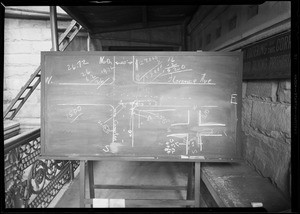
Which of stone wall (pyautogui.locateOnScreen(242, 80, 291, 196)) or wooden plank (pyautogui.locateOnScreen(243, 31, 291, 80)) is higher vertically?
wooden plank (pyautogui.locateOnScreen(243, 31, 291, 80))

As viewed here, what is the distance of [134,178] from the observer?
3676 mm

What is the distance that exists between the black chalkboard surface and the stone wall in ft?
0.93

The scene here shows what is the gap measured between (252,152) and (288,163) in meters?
0.73

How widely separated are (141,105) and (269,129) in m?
1.14

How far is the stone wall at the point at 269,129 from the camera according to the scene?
193 cm

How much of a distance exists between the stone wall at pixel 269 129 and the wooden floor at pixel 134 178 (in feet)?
3.50

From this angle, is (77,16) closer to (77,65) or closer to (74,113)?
(77,65)

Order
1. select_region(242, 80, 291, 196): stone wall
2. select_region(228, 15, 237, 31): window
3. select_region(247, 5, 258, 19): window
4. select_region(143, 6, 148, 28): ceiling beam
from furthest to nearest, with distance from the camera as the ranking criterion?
select_region(143, 6, 148, 28): ceiling beam → select_region(228, 15, 237, 31): window → select_region(247, 5, 258, 19): window → select_region(242, 80, 291, 196): stone wall

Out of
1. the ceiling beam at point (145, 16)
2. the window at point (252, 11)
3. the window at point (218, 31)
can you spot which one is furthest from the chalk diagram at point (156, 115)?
the ceiling beam at point (145, 16)

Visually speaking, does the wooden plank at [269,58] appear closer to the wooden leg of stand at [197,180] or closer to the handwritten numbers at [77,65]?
the wooden leg of stand at [197,180]

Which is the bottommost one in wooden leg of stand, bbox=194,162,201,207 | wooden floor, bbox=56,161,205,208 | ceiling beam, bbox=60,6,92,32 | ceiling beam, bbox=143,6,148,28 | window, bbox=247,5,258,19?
wooden floor, bbox=56,161,205,208

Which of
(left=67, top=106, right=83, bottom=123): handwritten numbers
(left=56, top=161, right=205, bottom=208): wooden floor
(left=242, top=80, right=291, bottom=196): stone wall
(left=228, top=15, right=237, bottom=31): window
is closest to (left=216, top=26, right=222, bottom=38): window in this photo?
(left=228, top=15, right=237, bottom=31): window

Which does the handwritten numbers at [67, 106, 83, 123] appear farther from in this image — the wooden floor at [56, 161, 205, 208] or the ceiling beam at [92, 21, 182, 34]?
the ceiling beam at [92, 21, 182, 34]

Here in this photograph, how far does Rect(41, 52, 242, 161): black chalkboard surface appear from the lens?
2.19 meters
